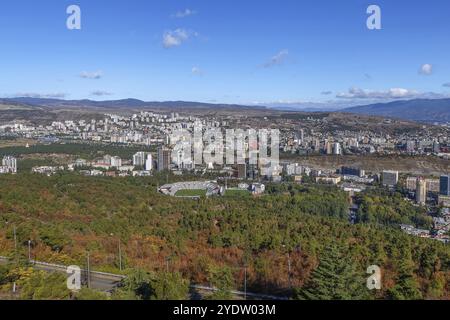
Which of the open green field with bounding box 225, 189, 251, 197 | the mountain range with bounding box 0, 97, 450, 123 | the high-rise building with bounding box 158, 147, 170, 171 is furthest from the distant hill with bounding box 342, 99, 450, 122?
the open green field with bounding box 225, 189, 251, 197

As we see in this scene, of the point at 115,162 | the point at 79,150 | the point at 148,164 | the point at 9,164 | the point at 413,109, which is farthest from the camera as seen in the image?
the point at 413,109

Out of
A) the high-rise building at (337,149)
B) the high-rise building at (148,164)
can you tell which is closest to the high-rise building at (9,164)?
the high-rise building at (148,164)

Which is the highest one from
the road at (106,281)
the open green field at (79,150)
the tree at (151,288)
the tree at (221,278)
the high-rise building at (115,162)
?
the tree at (151,288)

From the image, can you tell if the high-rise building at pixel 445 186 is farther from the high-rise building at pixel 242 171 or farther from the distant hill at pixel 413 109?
the distant hill at pixel 413 109

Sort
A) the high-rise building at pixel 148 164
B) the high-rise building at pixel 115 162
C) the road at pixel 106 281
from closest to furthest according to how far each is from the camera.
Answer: the road at pixel 106 281
the high-rise building at pixel 148 164
the high-rise building at pixel 115 162

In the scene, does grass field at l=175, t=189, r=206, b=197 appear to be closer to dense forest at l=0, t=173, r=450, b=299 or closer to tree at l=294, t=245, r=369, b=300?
dense forest at l=0, t=173, r=450, b=299

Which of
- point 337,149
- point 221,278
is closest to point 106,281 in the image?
point 221,278

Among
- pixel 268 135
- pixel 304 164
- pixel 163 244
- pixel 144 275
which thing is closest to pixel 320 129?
pixel 268 135

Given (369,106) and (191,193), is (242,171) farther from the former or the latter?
(369,106)
